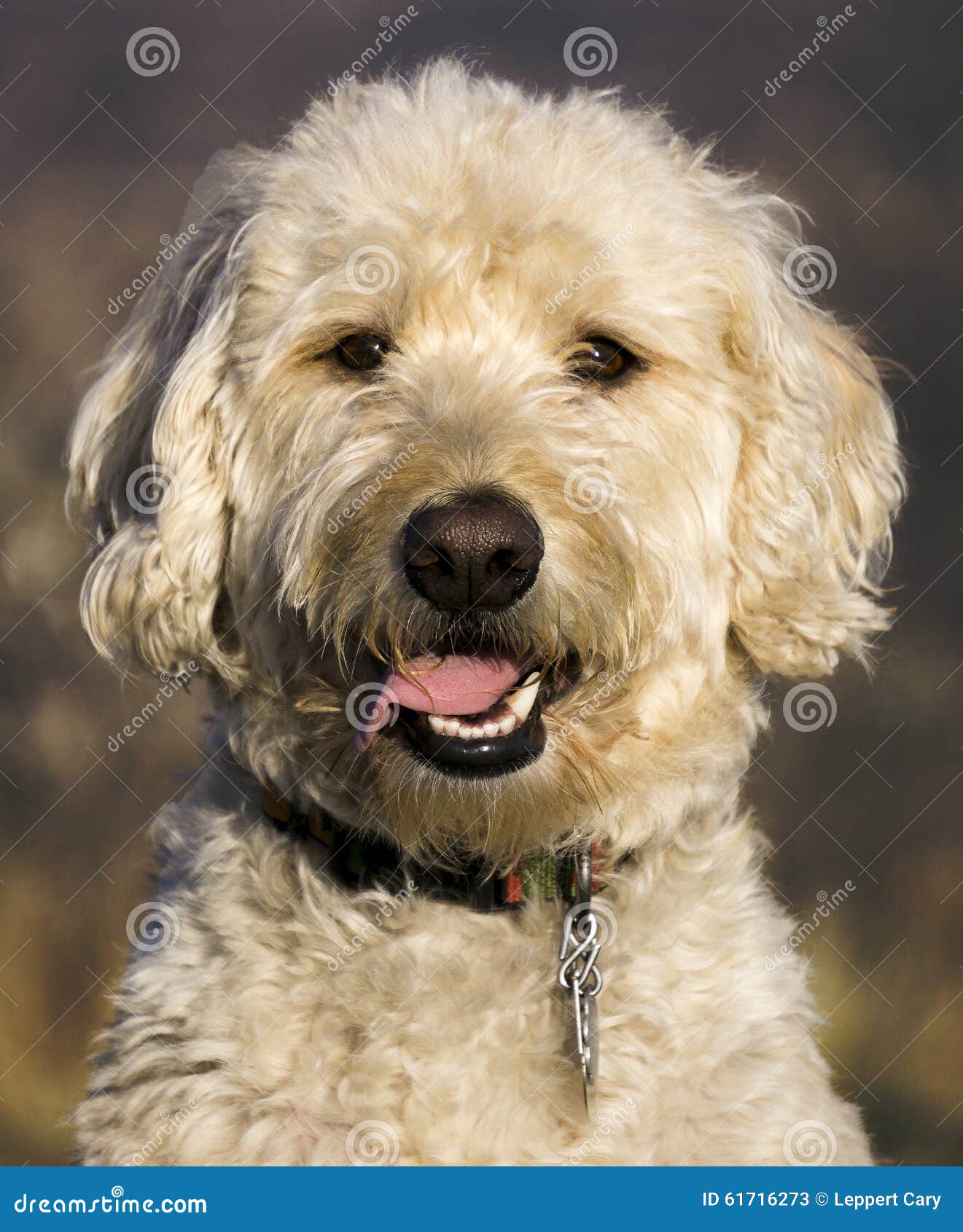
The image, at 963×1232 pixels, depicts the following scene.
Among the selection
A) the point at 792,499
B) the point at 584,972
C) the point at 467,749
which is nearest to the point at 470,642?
the point at 467,749

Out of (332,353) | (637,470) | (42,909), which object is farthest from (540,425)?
(42,909)

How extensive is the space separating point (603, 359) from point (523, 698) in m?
0.77

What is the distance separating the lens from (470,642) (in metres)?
2.79

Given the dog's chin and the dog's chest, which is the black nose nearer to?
the dog's chin

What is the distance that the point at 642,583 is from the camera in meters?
2.86

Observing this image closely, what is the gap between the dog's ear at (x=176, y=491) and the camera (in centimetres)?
310

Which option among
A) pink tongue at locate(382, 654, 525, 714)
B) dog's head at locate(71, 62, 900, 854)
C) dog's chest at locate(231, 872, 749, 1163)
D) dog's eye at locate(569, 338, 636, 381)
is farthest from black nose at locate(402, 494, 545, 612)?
dog's chest at locate(231, 872, 749, 1163)

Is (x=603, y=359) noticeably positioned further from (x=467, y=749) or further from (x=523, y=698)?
(x=467, y=749)

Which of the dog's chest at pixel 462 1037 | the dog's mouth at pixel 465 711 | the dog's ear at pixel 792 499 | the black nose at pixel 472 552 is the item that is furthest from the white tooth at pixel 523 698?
the dog's ear at pixel 792 499

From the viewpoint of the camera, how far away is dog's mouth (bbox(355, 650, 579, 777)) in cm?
277

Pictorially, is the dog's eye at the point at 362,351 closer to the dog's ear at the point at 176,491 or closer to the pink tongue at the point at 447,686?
the dog's ear at the point at 176,491

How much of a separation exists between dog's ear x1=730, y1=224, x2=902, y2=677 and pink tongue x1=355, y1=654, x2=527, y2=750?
0.68 metres

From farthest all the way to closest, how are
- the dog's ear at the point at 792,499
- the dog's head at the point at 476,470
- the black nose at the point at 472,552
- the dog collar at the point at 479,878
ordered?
1. the dog's ear at the point at 792,499
2. the dog collar at the point at 479,878
3. the dog's head at the point at 476,470
4. the black nose at the point at 472,552

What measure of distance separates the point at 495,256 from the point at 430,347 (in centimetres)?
24
